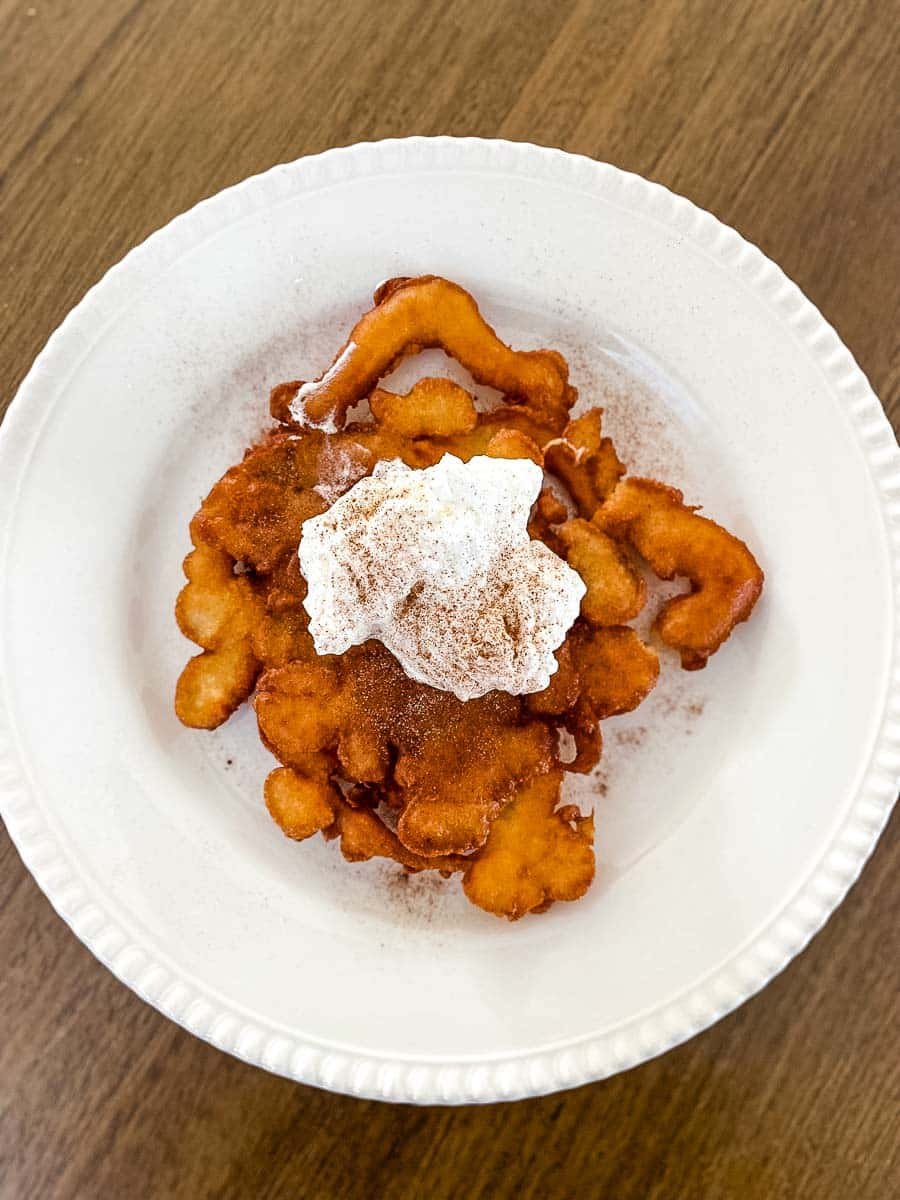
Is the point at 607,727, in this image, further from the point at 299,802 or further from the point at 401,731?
the point at 299,802

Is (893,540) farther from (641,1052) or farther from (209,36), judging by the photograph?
(209,36)

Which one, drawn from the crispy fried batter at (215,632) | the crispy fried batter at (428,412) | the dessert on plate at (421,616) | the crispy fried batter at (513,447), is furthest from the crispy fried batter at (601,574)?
the crispy fried batter at (215,632)

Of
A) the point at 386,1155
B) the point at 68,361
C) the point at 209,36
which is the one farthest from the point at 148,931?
the point at 209,36

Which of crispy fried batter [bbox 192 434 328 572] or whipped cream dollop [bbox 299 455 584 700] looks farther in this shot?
crispy fried batter [bbox 192 434 328 572]

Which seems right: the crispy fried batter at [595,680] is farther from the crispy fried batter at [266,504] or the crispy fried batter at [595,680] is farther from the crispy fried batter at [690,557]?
the crispy fried batter at [266,504]

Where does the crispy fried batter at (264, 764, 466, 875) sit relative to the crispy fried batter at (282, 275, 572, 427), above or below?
below

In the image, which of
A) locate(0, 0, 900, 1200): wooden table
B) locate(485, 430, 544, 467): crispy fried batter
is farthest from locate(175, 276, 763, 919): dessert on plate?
locate(0, 0, 900, 1200): wooden table

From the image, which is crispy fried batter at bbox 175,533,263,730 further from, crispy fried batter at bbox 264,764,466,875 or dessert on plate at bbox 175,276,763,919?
crispy fried batter at bbox 264,764,466,875

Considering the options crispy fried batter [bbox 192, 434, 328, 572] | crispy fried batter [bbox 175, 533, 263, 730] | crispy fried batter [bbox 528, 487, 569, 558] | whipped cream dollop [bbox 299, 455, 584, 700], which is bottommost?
crispy fried batter [bbox 175, 533, 263, 730]

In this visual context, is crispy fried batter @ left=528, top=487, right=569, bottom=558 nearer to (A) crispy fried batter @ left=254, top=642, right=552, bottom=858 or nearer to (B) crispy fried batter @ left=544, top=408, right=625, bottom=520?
(B) crispy fried batter @ left=544, top=408, right=625, bottom=520
